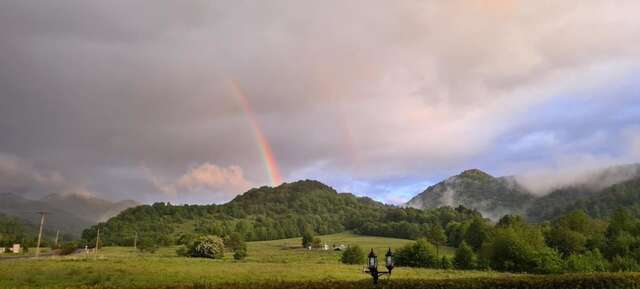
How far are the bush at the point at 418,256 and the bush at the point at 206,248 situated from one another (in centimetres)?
4064

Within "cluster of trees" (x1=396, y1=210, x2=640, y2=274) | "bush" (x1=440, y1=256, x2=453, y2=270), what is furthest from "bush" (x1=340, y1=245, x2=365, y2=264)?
"bush" (x1=440, y1=256, x2=453, y2=270)

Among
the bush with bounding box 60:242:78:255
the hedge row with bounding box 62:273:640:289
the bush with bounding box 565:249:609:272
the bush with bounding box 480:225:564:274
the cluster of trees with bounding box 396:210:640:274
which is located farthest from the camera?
the bush with bounding box 60:242:78:255

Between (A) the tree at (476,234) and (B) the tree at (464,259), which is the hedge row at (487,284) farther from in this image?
(A) the tree at (476,234)

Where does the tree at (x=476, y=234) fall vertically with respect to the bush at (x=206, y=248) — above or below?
above

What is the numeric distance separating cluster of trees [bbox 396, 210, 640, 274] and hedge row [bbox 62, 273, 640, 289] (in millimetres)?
42179

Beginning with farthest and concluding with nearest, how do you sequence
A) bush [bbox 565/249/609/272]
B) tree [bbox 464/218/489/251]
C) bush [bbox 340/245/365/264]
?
tree [bbox 464/218/489/251], bush [bbox 340/245/365/264], bush [bbox 565/249/609/272]

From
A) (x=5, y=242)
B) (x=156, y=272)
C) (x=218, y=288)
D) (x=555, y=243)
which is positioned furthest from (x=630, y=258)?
(x=5, y=242)

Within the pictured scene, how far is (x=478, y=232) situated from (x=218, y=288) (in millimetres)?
129155

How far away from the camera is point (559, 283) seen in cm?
2989

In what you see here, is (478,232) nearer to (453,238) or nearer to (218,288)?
(453,238)

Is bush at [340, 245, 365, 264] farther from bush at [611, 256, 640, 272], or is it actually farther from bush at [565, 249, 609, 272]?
bush at [611, 256, 640, 272]

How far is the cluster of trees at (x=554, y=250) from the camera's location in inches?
2997

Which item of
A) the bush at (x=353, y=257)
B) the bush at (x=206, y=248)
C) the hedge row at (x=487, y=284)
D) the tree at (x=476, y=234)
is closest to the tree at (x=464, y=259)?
the bush at (x=353, y=257)

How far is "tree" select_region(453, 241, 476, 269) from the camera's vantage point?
9694 cm
